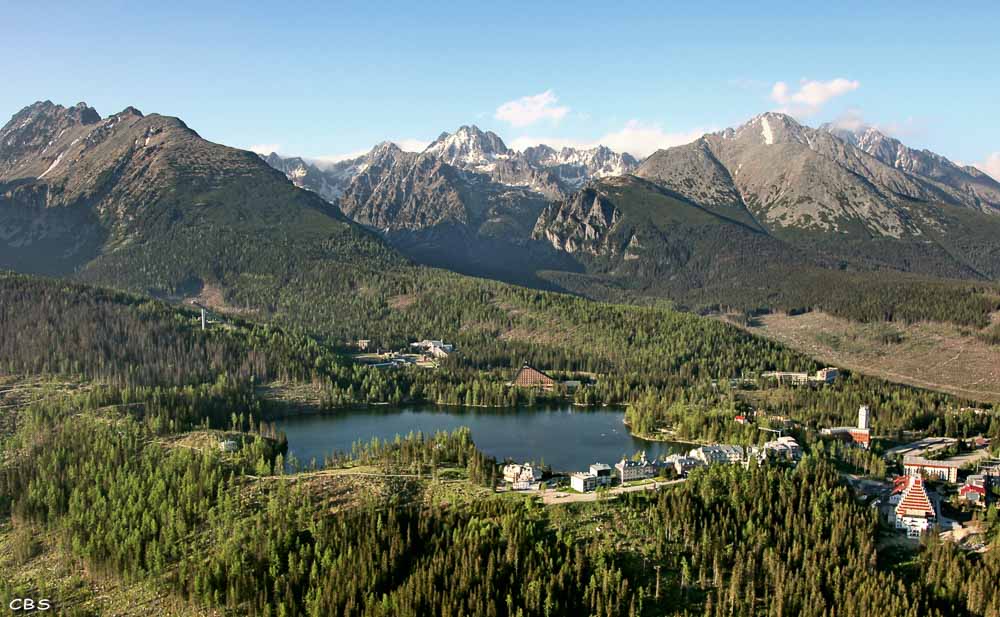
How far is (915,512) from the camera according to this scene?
10006cm

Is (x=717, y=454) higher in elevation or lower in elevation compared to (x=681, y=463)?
higher

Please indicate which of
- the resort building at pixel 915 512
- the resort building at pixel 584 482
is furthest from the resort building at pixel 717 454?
the resort building at pixel 915 512

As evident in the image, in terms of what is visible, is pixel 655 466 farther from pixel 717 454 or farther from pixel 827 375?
pixel 827 375

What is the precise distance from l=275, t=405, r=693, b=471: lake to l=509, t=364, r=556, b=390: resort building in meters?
15.8

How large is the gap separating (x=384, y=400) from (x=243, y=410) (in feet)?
96.3

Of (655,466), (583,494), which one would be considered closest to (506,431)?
(655,466)

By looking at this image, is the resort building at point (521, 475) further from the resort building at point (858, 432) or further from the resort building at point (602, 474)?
the resort building at point (858, 432)

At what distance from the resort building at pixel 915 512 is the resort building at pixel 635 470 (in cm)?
2562

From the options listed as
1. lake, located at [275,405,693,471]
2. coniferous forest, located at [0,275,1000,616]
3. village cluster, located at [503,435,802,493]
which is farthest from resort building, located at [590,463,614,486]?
lake, located at [275,405,693,471]

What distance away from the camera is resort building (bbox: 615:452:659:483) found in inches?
4363

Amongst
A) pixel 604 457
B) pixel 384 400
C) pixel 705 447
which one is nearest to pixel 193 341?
pixel 384 400

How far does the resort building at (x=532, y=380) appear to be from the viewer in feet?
624

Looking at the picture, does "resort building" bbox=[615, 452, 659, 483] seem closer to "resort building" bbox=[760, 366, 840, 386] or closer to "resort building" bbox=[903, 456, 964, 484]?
"resort building" bbox=[903, 456, 964, 484]

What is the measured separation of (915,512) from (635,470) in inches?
1130
